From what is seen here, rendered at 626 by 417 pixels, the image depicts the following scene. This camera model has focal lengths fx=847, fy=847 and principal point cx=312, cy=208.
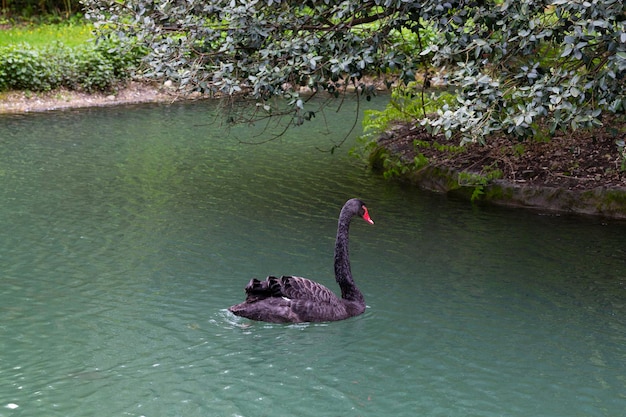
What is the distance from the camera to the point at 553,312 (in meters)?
8.44

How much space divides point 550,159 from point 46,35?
18.6m

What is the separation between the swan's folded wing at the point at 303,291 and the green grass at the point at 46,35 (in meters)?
15.4

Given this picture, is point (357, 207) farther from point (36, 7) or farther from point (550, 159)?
point (36, 7)

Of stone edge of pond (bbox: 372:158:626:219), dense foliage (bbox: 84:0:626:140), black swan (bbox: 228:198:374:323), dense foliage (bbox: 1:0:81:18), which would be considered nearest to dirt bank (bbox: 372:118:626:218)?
stone edge of pond (bbox: 372:158:626:219)

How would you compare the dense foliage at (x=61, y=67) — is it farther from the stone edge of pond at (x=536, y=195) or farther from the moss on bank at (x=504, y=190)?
the stone edge of pond at (x=536, y=195)

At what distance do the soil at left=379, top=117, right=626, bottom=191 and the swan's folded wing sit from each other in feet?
19.3

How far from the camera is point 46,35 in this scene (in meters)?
26.6

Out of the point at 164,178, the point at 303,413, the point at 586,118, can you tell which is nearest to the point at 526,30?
the point at 586,118

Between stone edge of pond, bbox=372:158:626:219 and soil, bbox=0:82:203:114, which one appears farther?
soil, bbox=0:82:203:114

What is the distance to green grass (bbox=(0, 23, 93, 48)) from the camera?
23969mm

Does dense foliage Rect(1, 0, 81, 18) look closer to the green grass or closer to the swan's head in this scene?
the green grass

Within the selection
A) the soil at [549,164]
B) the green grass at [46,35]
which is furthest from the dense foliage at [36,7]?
the soil at [549,164]

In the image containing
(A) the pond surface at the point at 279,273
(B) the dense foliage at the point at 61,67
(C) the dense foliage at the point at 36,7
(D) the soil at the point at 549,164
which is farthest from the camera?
(C) the dense foliage at the point at 36,7

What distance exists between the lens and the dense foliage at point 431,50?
8273 mm
